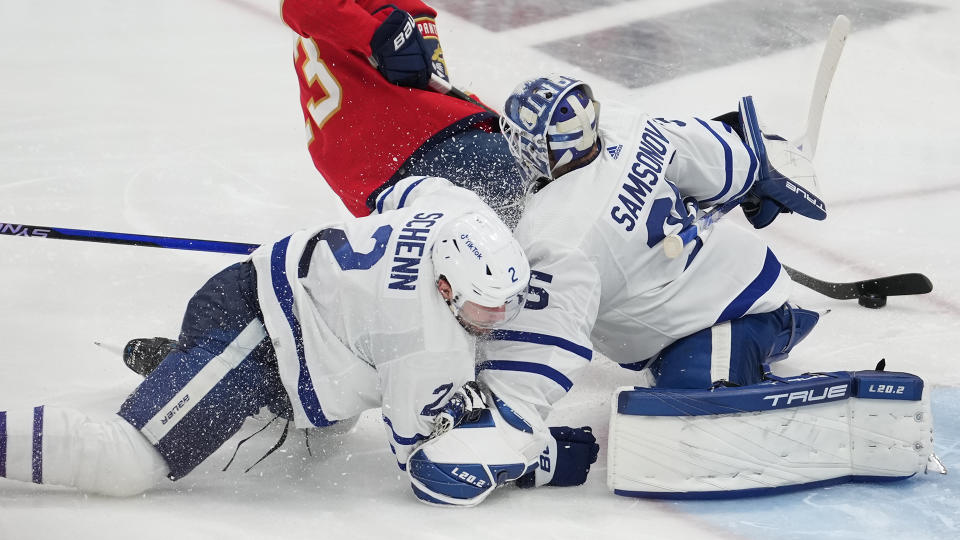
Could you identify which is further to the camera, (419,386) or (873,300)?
(873,300)

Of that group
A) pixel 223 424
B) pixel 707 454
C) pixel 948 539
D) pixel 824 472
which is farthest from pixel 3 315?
pixel 948 539

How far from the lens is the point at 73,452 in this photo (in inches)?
96.7

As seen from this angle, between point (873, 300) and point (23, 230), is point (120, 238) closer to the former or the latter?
point (23, 230)

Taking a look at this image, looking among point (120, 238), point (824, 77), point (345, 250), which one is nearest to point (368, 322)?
point (345, 250)

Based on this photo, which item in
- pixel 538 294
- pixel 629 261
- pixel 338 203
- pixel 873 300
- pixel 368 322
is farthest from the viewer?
pixel 338 203

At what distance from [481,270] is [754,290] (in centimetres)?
93

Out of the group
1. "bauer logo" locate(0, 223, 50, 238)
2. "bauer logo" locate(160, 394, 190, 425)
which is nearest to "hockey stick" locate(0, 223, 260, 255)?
"bauer logo" locate(0, 223, 50, 238)

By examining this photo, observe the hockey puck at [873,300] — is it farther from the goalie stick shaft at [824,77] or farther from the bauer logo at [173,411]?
the bauer logo at [173,411]

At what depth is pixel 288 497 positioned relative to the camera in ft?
8.65

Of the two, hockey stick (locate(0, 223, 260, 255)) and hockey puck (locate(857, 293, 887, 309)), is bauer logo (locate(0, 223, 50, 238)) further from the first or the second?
hockey puck (locate(857, 293, 887, 309))

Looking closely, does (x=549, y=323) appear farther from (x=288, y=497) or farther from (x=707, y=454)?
(x=288, y=497)

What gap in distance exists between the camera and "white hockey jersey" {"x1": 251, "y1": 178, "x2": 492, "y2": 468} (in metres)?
2.48

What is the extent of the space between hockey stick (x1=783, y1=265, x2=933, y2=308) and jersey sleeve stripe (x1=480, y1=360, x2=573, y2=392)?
1.38 m

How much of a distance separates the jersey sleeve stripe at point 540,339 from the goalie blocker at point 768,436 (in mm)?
183
